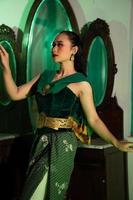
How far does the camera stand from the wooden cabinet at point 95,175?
2.23 meters

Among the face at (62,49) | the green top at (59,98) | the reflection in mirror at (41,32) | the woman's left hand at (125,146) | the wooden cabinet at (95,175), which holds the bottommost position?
the wooden cabinet at (95,175)

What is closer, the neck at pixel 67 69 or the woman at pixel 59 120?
the woman at pixel 59 120

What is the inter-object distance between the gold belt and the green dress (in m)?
0.02

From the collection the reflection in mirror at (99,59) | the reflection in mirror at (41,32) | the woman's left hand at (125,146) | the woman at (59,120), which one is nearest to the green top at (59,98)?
the woman at (59,120)

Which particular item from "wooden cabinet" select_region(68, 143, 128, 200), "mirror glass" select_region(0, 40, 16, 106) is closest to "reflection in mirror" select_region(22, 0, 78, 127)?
"mirror glass" select_region(0, 40, 16, 106)

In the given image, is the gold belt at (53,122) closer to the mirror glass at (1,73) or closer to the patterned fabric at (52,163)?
the patterned fabric at (52,163)

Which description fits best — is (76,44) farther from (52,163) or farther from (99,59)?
(99,59)

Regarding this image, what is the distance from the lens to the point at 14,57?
2125 millimetres

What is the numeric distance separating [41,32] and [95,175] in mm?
862

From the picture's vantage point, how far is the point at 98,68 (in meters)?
2.77

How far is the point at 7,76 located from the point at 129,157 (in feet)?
4.59

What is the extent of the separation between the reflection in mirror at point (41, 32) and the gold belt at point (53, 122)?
17.9 inches

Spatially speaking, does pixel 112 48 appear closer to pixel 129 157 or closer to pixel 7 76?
pixel 129 157

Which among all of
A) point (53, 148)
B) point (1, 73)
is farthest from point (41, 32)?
point (53, 148)
